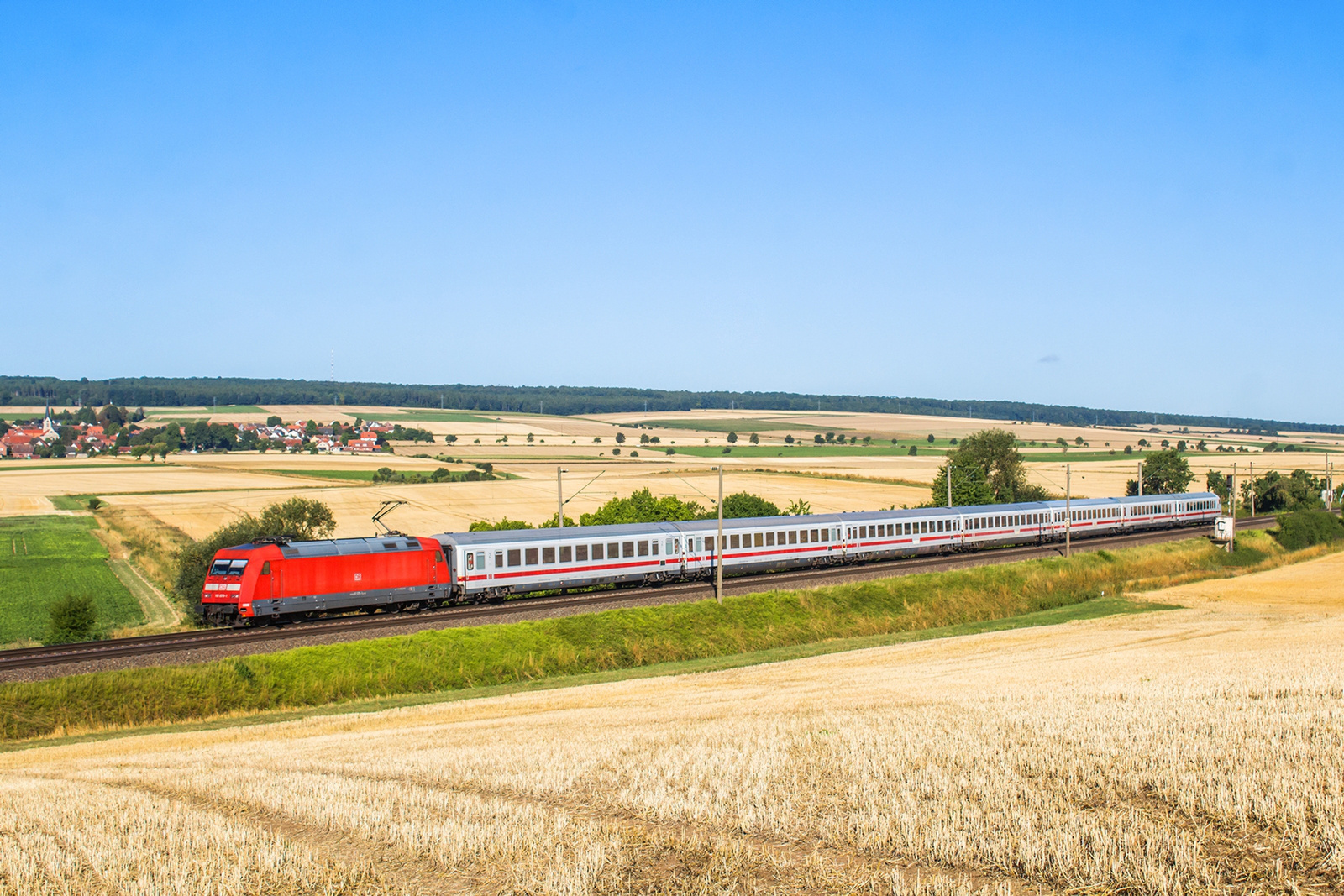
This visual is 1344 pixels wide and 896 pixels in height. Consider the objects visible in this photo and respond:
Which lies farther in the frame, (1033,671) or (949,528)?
(949,528)

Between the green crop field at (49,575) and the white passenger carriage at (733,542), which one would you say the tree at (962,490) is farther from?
the green crop field at (49,575)

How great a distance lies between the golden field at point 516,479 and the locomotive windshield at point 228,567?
32.3 m

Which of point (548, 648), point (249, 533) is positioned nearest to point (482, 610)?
point (548, 648)

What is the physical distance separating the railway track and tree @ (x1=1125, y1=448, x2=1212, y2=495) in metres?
55.2

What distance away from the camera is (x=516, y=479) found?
108 m

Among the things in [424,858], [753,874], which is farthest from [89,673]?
[753,874]

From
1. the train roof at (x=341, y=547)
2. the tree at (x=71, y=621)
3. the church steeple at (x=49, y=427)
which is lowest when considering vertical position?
the tree at (x=71, y=621)

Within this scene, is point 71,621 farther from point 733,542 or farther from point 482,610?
point 733,542

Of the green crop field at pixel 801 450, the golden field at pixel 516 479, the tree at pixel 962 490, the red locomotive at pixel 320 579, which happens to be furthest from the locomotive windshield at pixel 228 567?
the green crop field at pixel 801 450

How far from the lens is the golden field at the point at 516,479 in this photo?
85375 mm

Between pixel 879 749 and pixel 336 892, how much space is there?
325 inches

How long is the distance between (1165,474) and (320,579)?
99626 millimetres

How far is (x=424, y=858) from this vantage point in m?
10.4

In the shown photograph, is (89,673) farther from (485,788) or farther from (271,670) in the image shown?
(485,788)
